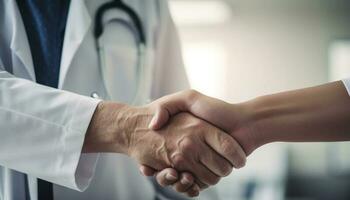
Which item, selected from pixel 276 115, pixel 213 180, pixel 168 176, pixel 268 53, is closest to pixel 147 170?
pixel 168 176

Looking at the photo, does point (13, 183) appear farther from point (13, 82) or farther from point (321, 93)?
point (321, 93)

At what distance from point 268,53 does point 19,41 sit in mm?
Answer: 3137

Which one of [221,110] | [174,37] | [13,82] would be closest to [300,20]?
[174,37]

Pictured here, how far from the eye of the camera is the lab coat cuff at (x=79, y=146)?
2.62 feet

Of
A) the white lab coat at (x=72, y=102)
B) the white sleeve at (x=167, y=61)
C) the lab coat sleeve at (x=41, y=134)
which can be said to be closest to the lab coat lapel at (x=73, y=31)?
the white lab coat at (x=72, y=102)

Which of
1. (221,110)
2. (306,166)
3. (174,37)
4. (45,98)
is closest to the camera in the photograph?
(45,98)

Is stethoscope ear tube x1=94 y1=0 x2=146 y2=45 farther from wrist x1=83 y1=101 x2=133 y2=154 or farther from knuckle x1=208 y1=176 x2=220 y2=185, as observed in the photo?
knuckle x1=208 y1=176 x2=220 y2=185

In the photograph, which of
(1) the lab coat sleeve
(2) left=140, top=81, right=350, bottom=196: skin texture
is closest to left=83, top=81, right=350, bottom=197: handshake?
(2) left=140, top=81, right=350, bottom=196: skin texture

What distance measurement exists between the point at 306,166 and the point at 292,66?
88 cm

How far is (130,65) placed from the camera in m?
1.07

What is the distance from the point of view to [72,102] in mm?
821

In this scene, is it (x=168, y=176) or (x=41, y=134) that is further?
(x=168, y=176)

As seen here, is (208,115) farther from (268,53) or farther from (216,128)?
(268,53)

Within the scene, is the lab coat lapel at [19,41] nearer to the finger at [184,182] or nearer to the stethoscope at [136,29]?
the stethoscope at [136,29]
